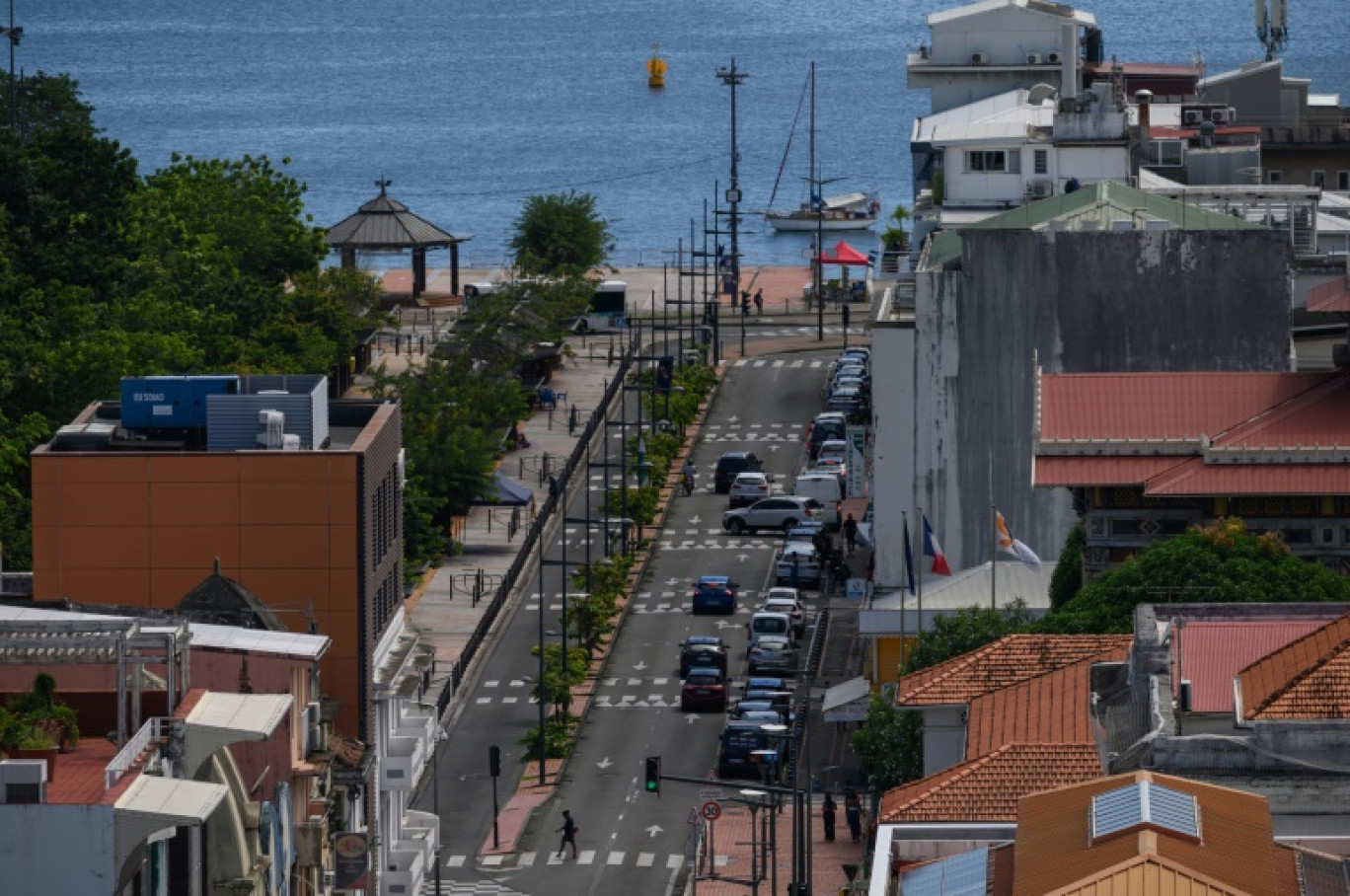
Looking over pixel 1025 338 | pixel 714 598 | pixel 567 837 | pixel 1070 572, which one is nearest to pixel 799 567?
pixel 714 598

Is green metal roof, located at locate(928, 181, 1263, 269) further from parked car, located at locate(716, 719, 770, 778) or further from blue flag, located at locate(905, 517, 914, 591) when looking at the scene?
parked car, located at locate(716, 719, 770, 778)

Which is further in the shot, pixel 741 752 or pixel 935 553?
pixel 741 752

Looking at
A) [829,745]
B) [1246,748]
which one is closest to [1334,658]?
[1246,748]

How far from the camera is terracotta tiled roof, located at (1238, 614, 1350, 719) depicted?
7181 centimetres

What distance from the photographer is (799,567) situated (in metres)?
164

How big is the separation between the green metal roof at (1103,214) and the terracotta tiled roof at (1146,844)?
79.7 m

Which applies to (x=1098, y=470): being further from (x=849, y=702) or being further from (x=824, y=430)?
(x=824, y=430)

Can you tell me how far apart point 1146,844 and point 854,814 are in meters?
61.9

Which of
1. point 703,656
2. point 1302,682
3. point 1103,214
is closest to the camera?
point 1302,682

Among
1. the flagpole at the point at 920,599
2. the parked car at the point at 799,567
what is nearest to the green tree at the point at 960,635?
the flagpole at the point at 920,599

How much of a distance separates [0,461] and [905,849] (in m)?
72.3

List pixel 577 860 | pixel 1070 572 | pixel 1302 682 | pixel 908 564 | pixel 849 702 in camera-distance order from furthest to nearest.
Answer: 1. pixel 849 702
2. pixel 908 564
3. pixel 577 860
4. pixel 1070 572
5. pixel 1302 682

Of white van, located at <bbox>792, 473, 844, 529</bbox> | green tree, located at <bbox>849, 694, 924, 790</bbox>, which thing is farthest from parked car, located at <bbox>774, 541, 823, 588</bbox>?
green tree, located at <bbox>849, 694, 924, 790</bbox>

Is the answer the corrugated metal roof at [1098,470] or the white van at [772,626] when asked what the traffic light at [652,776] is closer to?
the corrugated metal roof at [1098,470]
